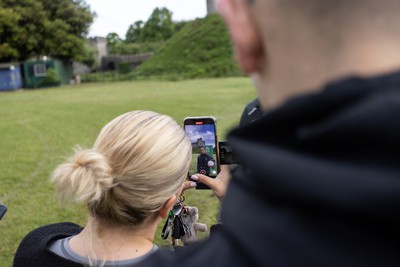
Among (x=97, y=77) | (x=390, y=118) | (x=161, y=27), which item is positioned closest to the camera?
(x=390, y=118)

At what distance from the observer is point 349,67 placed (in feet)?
2.13

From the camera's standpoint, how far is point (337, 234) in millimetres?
621

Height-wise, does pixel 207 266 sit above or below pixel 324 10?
below

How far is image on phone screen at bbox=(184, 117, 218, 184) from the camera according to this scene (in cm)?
213

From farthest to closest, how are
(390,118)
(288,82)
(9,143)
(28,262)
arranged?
(9,143) → (28,262) → (288,82) → (390,118)

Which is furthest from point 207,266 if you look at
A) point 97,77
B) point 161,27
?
point 161,27

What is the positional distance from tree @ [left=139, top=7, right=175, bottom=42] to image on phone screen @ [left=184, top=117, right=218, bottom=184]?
63931 mm

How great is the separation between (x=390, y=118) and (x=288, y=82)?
182 millimetres

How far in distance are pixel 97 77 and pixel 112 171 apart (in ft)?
125

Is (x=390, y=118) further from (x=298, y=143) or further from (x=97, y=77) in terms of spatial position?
(x=97, y=77)

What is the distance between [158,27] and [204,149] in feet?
221

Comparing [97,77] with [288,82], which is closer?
[288,82]

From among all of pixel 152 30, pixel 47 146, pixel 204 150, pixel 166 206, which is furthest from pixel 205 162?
pixel 152 30

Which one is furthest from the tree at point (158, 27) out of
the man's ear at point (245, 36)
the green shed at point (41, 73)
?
the man's ear at point (245, 36)
